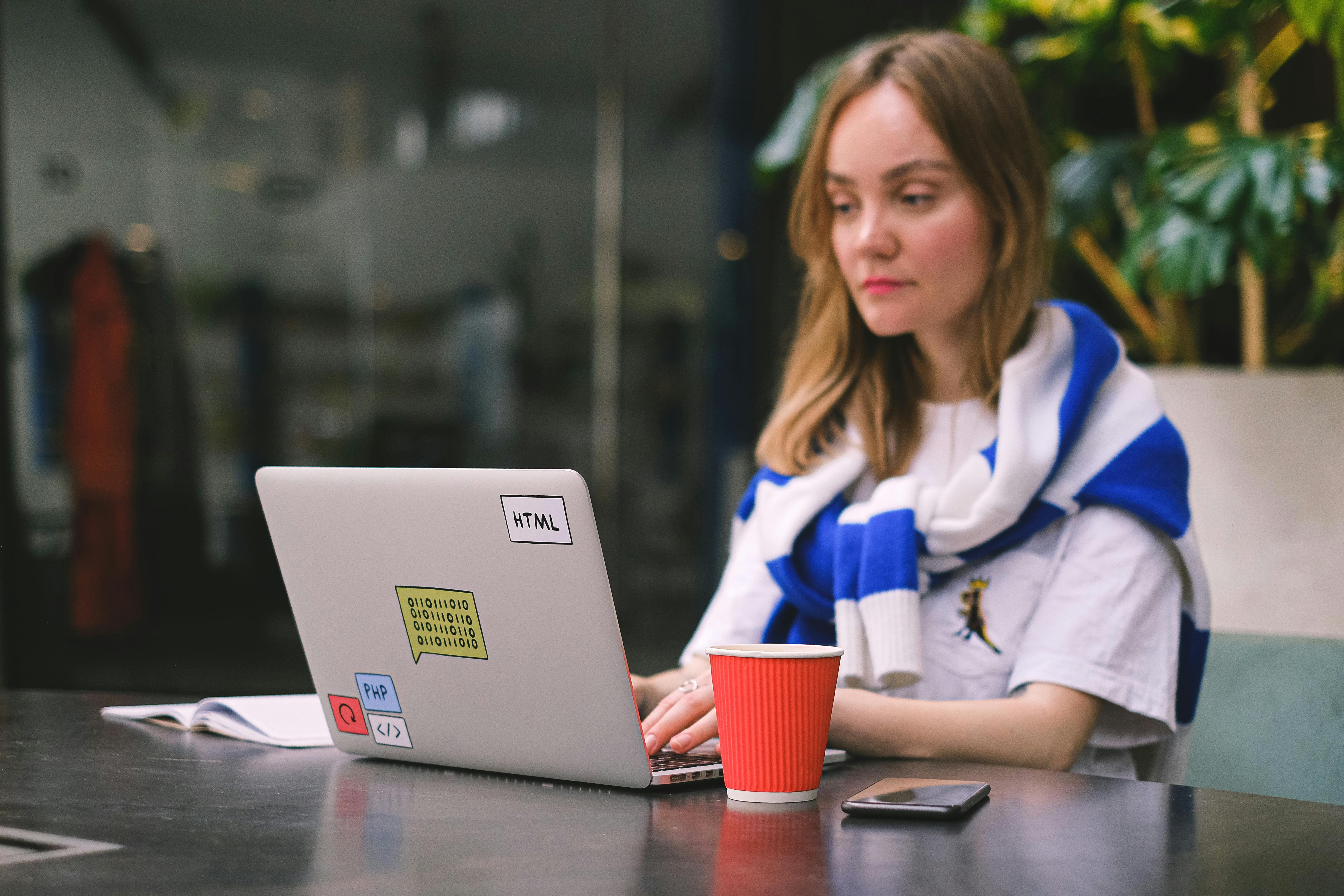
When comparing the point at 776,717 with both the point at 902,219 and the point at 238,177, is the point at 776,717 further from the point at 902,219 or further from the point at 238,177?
the point at 238,177

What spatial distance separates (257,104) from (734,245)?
1642 millimetres

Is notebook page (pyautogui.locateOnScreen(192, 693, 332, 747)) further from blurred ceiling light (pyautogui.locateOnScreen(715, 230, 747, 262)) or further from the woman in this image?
blurred ceiling light (pyautogui.locateOnScreen(715, 230, 747, 262))

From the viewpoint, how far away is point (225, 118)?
408cm

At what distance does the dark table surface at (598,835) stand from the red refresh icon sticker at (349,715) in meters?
0.02

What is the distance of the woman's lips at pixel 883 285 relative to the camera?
124 centimetres

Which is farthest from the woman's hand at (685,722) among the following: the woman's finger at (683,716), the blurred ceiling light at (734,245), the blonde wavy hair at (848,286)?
the blurred ceiling light at (734,245)

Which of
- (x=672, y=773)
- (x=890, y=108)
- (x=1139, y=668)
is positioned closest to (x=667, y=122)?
(x=890, y=108)

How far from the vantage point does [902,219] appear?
1.23 m

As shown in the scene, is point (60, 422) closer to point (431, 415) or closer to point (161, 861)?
point (431, 415)

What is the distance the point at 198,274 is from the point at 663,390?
159 centimetres

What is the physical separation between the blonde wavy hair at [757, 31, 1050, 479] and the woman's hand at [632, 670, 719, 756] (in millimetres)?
460

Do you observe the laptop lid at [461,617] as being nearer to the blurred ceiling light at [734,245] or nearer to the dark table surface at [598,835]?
the dark table surface at [598,835]

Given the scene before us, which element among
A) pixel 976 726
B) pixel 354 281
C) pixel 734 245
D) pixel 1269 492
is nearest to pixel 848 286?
pixel 976 726

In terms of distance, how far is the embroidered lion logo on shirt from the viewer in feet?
3.99
